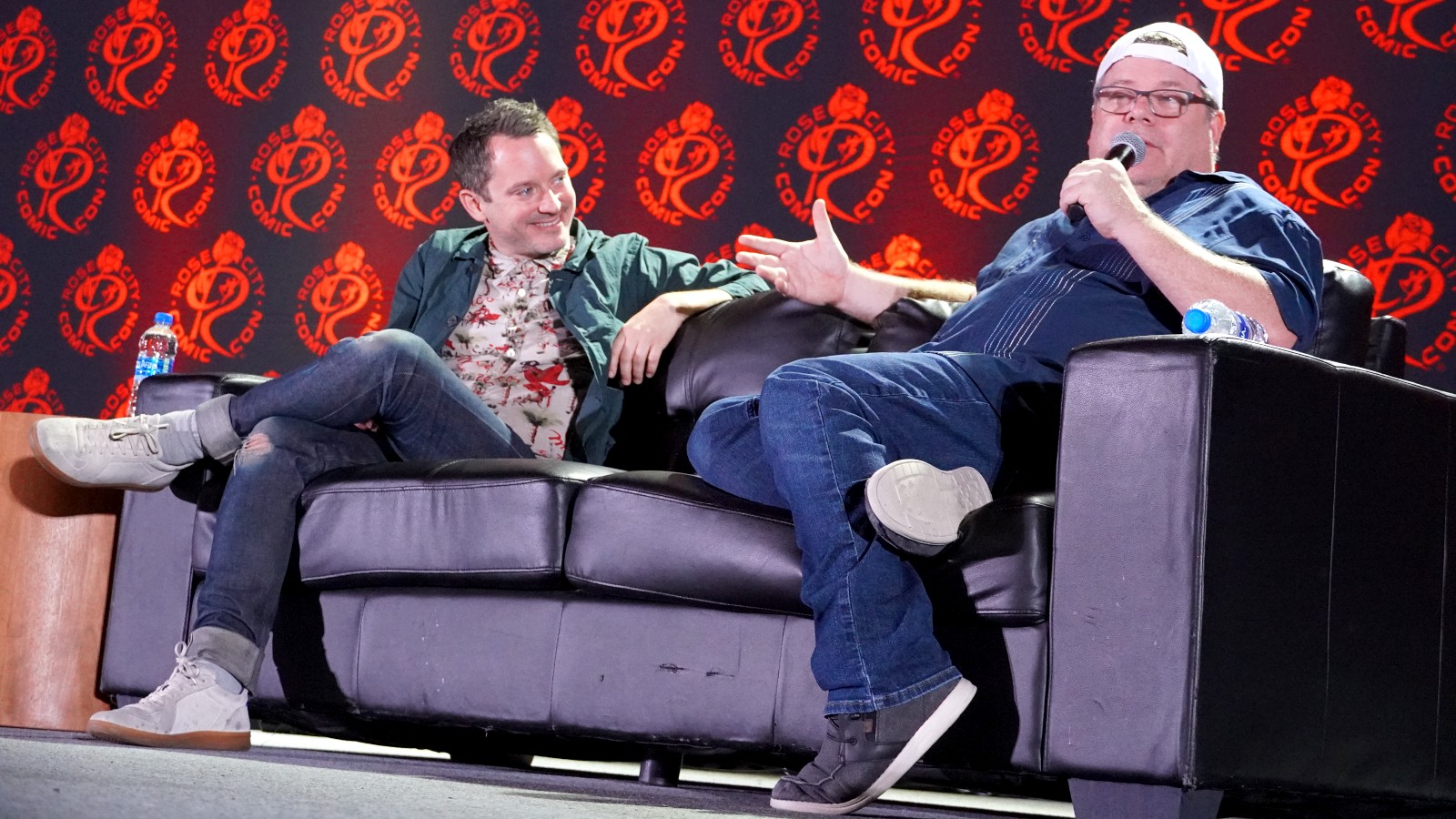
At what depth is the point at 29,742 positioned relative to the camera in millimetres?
1958

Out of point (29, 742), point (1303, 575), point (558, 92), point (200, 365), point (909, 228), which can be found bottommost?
point (29, 742)

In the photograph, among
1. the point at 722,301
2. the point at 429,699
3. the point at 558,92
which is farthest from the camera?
the point at 558,92

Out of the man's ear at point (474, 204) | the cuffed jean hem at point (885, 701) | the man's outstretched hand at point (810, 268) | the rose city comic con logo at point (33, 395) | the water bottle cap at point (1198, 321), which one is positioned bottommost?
the cuffed jean hem at point (885, 701)

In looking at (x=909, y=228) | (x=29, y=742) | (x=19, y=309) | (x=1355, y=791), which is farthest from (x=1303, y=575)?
(x=19, y=309)

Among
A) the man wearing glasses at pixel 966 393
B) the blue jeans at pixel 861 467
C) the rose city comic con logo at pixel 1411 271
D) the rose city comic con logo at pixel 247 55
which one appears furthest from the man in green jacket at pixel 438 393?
the rose city comic con logo at pixel 247 55

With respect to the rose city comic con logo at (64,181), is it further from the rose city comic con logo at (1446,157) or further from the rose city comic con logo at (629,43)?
the rose city comic con logo at (1446,157)

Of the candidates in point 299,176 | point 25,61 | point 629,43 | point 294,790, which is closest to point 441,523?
point 294,790

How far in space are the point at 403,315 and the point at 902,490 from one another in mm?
1485

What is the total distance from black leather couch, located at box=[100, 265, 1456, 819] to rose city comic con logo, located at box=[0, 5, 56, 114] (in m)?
2.66

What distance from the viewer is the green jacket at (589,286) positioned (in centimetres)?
259

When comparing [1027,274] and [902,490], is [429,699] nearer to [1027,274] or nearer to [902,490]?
[902,490]

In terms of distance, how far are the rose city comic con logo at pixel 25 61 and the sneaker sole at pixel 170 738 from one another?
3051mm

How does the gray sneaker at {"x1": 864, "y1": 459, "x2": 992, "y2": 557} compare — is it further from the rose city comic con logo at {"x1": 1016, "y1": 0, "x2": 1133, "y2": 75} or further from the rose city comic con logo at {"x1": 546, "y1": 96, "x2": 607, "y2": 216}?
the rose city comic con logo at {"x1": 546, "y1": 96, "x2": 607, "y2": 216}

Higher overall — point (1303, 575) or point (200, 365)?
point (200, 365)
